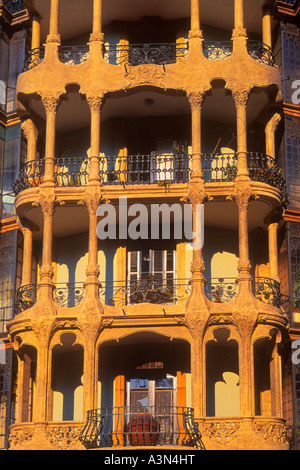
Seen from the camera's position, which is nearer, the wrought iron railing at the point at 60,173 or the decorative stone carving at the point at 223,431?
the decorative stone carving at the point at 223,431

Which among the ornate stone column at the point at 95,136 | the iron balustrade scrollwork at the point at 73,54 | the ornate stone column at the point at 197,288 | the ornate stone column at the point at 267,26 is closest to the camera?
the ornate stone column at the point at 197,288

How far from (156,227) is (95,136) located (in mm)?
3542

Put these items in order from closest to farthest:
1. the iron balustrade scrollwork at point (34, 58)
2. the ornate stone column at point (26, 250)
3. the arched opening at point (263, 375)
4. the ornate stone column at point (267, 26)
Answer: the arched opening at point (263, 375) → the ornate stone column at point (26, 250) → the ornate stone column at point (267, 26) → the iron balustrade scrollwork at point (34, 58)

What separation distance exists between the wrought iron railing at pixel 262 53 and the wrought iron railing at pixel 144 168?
3859mm

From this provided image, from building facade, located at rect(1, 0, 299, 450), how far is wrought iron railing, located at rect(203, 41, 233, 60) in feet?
0.43

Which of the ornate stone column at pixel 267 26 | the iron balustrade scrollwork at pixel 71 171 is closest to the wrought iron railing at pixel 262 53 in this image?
the ornate stone column at pixel 267 26

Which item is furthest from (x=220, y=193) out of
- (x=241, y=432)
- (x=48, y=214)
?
(x=241, y=432)

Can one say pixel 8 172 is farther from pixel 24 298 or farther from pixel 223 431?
pixel 223 431

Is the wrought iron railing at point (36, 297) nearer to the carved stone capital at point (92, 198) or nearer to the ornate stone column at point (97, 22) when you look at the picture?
the carved stone capital at point (92, 198)

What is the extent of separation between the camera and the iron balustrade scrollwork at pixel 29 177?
32.7 m

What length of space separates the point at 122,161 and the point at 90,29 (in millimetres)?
5188

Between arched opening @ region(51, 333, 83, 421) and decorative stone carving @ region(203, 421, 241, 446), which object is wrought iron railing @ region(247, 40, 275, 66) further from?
decorative stone carving @ region(203, 421, 241, 446)

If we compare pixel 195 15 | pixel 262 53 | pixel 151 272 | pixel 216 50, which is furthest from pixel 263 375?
pixel 195 15

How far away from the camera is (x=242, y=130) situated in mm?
31641
